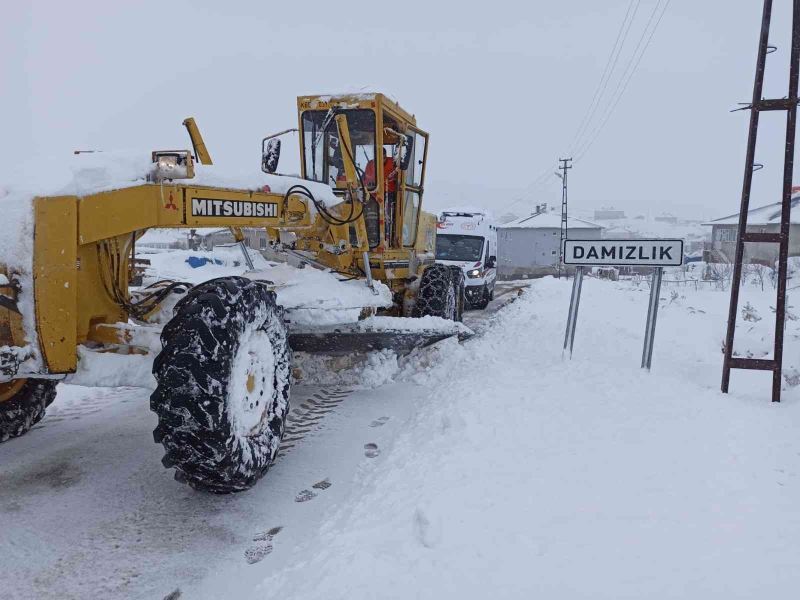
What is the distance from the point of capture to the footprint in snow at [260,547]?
3029 millimetres

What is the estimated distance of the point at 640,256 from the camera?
625cm

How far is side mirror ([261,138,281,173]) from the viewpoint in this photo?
6.43m

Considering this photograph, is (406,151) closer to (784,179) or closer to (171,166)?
(784,179)

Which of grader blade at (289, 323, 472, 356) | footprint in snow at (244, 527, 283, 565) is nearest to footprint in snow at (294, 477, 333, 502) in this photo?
footprint in snow at (244, 527, 283, 565)

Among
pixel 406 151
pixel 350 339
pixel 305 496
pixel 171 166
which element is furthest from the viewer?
pixel 406 151

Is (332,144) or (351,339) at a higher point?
(332,144)

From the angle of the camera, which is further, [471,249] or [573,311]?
[471,249]

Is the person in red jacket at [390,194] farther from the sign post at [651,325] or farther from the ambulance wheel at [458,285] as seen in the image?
the sign post at [651,325]

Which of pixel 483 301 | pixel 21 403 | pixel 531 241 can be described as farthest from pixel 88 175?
pixel 531 241

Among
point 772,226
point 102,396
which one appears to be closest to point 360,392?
point 102,396

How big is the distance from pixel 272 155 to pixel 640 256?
3.84m

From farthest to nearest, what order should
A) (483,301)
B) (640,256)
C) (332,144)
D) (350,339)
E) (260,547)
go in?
(483,301) → (332,144) → (640,256) → (350,339) → (260,547)

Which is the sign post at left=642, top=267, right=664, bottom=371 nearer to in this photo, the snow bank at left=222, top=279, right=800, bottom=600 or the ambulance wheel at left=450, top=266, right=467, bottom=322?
the snow bank at left=222, top=279, right=800, bottom=600

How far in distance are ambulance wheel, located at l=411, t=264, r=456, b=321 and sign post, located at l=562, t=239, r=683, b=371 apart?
6.16 feet
